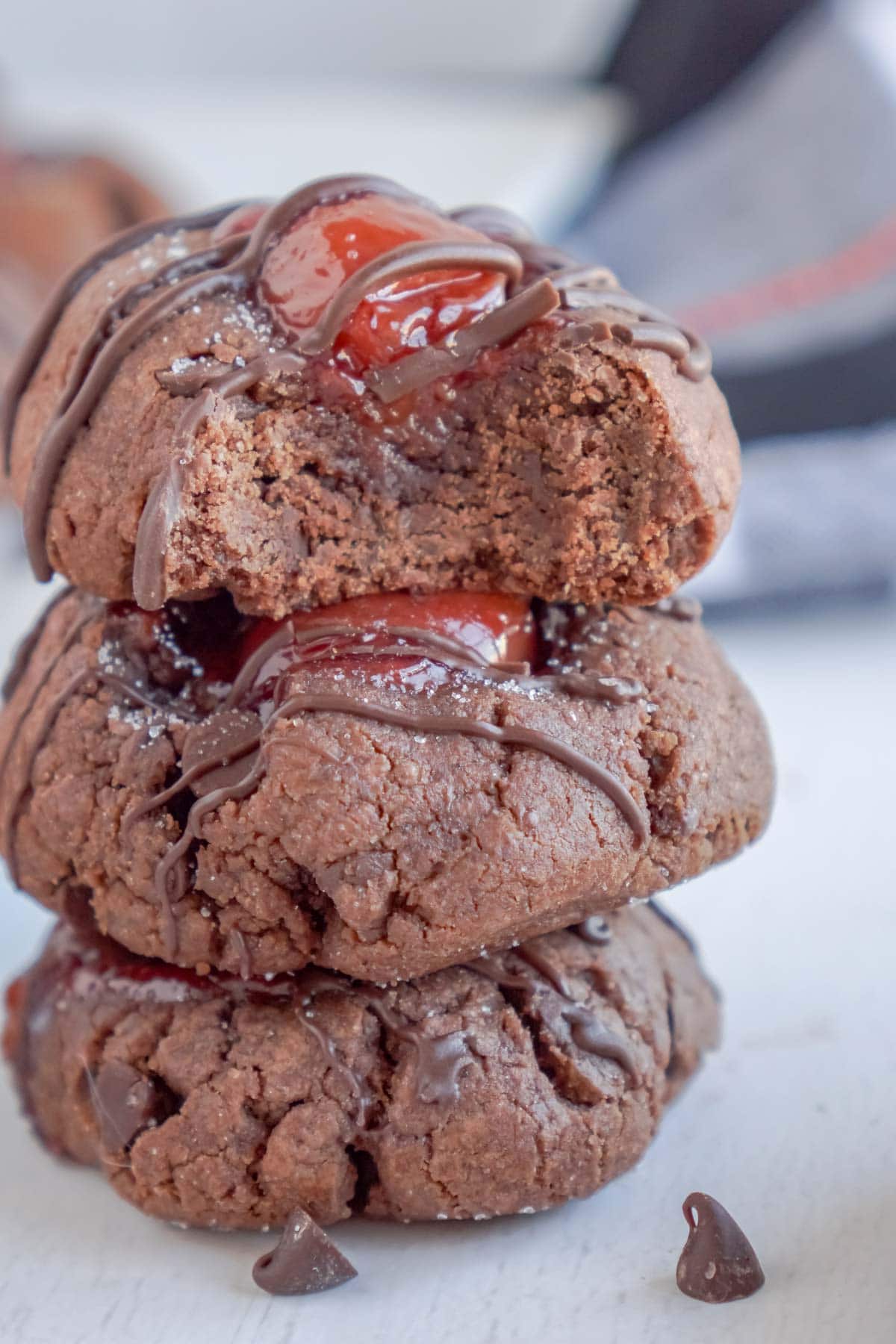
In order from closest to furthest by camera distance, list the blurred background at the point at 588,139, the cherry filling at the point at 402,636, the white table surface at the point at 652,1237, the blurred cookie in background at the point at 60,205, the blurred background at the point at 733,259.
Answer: the white table surface at the point at 652,1237, the cherry filling at the point at 402,636, the blurred background at the point at 733,259, the blurred background at the point at 588,139, the blurred cookie in background at the point at 60,205

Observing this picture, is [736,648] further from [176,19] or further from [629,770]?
[176,19]

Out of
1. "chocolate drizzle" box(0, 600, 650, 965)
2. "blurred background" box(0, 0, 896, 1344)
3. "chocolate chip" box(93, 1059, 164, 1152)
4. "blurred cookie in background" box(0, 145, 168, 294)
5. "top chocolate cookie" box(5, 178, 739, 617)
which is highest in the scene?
"top chocolate cookie" box(5, 178, 739, 617)

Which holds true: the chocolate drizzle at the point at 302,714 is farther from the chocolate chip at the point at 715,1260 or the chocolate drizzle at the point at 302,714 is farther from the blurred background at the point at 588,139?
the blurred background at the point at 588,139

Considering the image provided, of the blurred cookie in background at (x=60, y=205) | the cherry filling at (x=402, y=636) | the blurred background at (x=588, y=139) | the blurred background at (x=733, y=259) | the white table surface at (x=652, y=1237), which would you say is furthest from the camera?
the blurred cookie in background at (x=60, y=205)

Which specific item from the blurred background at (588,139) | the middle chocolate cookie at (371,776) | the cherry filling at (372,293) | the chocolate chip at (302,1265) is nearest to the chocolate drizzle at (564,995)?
the middle chocolate cookie at (371,776)

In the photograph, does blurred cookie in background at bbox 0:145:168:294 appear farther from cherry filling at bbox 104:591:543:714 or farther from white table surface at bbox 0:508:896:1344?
cherry filling at bbox 104:591:543:714

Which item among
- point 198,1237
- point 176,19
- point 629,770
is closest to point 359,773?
point 629,770

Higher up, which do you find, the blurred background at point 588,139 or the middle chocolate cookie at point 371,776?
the middle chocolate cookie at point 371,776

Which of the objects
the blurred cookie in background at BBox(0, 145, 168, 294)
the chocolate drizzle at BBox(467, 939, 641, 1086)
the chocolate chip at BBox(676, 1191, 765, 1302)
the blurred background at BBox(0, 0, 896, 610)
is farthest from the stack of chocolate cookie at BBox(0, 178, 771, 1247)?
the blurred cookie in background at BBox(0, 145, 168, 294)
